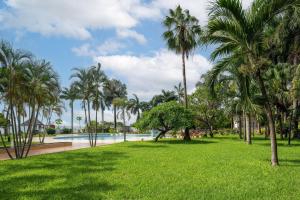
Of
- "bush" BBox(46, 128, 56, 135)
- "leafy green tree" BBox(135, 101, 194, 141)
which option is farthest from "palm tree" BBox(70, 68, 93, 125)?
"bush" BBox(46, 128, 56, 135)

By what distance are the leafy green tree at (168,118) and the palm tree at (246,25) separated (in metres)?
18.9

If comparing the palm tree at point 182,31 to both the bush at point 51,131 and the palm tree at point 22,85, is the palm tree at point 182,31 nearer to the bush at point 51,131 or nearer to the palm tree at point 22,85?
the palm tree at point 22,85

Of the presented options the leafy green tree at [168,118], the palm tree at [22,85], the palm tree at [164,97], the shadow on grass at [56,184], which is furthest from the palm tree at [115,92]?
the shadow on grass at [56,184]

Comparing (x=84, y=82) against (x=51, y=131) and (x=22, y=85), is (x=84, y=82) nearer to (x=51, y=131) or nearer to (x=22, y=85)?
(x=22, y=85)

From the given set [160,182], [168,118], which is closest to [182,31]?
[168,118]

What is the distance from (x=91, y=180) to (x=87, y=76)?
21.0 metres

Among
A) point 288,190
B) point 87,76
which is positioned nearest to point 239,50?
point 288,190

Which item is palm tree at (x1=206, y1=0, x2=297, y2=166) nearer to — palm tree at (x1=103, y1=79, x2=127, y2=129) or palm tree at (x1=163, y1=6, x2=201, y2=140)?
palm tree at (x1=163, y1=6, x2=201, y2=140)

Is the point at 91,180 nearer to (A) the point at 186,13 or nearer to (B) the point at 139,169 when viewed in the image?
(B) the point at 139,169

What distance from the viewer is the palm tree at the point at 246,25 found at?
1237cm

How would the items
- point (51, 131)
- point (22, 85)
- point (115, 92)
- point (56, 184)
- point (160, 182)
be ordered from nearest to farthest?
point (160, 182) → point (56, 184) → point (22, 85) → point (51, 131) → point (115, 92)

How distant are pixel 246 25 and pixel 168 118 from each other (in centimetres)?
2000

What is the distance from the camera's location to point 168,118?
32250mm

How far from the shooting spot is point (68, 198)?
815 centimetres
